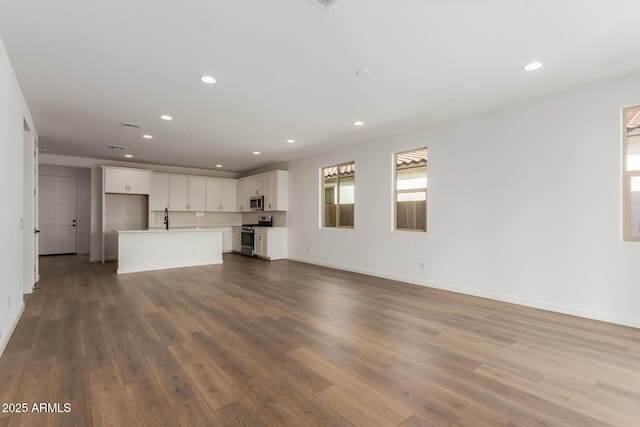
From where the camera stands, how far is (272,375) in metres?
2.20

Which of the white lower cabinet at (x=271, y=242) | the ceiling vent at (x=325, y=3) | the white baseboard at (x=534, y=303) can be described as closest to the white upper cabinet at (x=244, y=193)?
the white lower cabinet at (x=271, y=242)

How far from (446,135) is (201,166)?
22.9 feet

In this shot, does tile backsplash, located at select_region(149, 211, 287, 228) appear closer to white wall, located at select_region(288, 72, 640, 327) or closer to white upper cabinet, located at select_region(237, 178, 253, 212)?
white upper cabinet, located at select_region(237, 178, 253, 212)

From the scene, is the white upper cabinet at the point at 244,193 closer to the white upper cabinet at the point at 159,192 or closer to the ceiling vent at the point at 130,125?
the white upper cabinet at the point at 159,192

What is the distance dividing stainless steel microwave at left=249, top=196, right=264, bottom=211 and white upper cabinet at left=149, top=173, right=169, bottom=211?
7.58 feet

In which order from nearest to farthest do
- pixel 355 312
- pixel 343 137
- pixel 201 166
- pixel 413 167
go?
pixel 355 312 → pixel 413 167 → pixel 343 137 → pixel 201 166

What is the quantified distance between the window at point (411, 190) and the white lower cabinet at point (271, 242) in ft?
11.7

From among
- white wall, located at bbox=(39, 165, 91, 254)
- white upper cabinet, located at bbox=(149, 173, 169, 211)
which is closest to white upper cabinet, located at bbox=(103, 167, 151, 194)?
white upper cabinet, located at bbox=(149, 173, 169, 211)

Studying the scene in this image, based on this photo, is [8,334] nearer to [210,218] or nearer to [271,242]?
[271,242]

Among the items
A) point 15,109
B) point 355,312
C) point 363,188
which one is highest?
point 15,109

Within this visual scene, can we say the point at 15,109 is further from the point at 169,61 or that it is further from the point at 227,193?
the point at 227,193

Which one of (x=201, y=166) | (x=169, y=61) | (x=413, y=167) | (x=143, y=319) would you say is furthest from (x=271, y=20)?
(x=201, y=166)

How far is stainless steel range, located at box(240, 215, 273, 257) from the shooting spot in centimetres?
855

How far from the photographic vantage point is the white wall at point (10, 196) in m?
2.59
